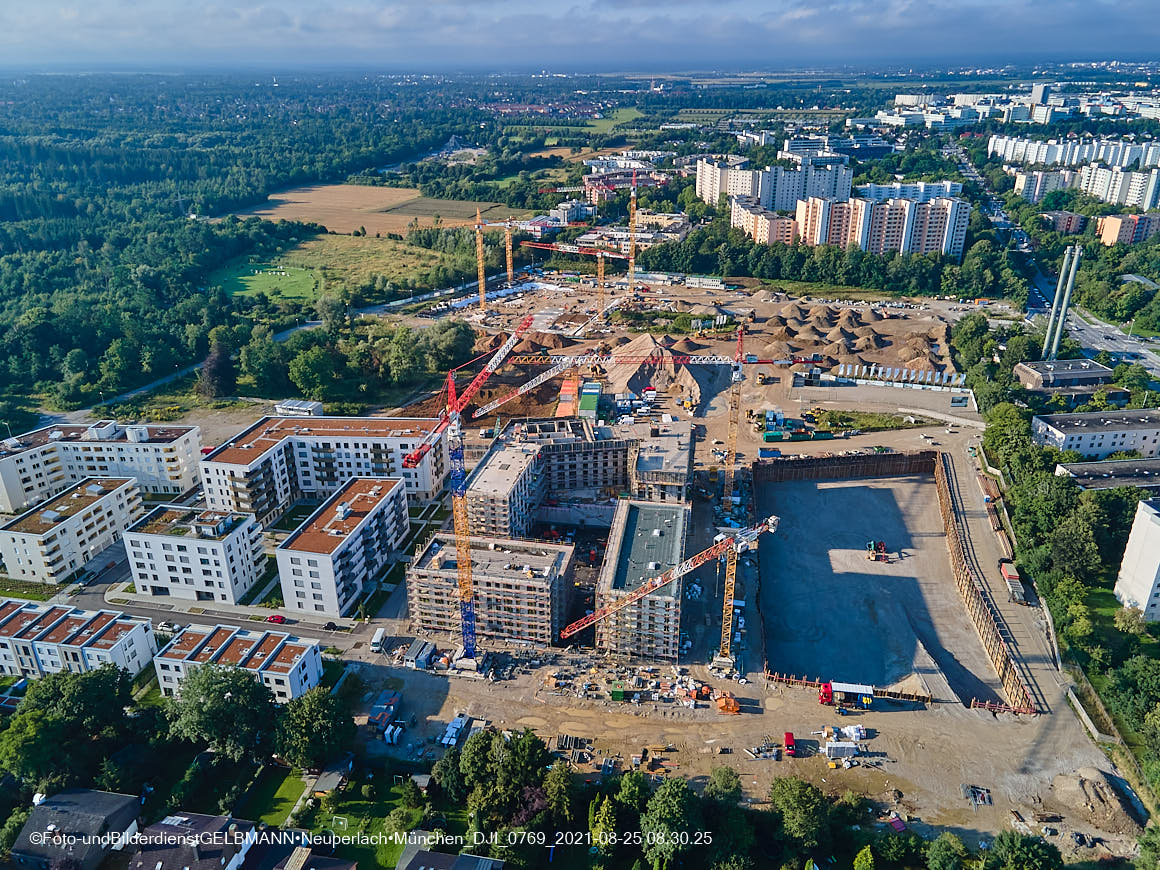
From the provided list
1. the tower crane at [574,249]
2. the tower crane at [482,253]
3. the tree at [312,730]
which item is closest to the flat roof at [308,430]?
the tree at [312,730]

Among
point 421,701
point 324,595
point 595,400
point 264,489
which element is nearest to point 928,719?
point 421,701

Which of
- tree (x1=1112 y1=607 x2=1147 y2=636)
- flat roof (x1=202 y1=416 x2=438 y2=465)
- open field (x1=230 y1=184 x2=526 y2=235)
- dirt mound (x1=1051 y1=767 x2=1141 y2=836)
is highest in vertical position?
open field (x1=230 y1=184 x2=526 y2=235)

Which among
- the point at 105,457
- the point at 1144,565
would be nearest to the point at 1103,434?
the point at 1144,565

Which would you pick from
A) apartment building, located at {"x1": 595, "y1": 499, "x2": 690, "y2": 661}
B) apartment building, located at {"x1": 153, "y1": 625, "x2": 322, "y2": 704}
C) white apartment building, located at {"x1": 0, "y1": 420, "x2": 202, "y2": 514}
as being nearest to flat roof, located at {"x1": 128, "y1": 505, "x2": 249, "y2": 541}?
apartment building, located at {"x1": 153, "y1": 625, "x2": 322, "y2": 704}

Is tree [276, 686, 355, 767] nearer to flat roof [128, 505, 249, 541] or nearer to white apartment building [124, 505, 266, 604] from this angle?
white apartment building [124, 505, 266, 604]

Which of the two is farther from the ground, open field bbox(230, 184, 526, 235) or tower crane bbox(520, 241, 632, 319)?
open field bbox(230, 184, 526, 235)

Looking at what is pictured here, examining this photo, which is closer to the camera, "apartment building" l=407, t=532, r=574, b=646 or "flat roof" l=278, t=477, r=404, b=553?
"apartment building" l=407, t=532, r=574, b=646
